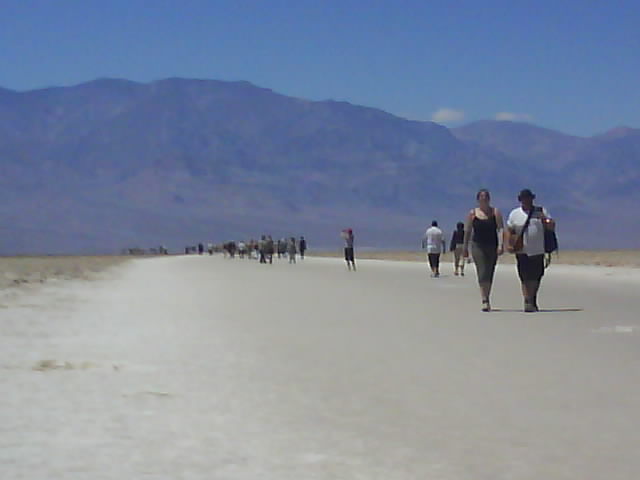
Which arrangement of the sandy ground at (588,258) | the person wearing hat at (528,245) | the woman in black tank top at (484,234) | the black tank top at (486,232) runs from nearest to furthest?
the person wearing hat at (528,245), the woman in black tank top at (484,234), the black tank top at (486,232), the sandy ground at (588,258)

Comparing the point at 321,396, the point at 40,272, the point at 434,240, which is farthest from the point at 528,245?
the point at 40,272

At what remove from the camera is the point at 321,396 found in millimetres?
8758

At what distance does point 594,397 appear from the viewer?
8531 millimetres

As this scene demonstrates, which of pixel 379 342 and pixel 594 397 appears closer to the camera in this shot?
pixel 594 397

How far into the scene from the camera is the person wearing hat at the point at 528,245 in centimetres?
1756

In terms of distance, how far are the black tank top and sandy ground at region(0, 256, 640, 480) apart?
66.7 inches

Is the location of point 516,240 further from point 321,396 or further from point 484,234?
point 321,396

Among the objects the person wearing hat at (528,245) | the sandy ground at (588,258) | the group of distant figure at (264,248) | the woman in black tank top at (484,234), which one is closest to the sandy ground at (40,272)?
the group of distant figure at (264,248)

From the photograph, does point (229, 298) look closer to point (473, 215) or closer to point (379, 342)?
point (473, 215)

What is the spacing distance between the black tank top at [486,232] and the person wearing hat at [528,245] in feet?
0.85

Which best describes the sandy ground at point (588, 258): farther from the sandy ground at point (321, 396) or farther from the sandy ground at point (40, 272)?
the sandy ground at point (321, 396)

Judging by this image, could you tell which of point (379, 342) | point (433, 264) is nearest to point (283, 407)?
point (379, 342)

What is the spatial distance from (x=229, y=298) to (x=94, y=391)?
12945 millimetres

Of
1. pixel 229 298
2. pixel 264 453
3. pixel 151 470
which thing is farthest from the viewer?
pixel 229 298
